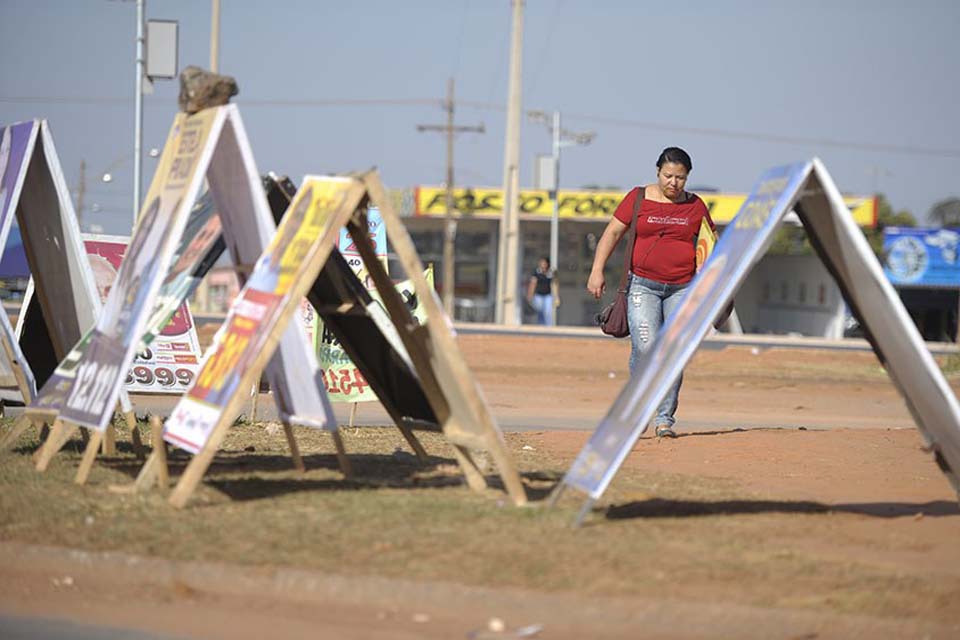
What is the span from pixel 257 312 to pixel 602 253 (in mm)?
4168

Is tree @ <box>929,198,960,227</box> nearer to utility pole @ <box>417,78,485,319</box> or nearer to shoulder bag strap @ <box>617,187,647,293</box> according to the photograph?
utility pole @ <box>417,78,485,319</box>

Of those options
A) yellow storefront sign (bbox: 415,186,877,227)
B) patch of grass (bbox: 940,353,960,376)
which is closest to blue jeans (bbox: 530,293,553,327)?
patch of grass (bbox: 940,353,960,376)

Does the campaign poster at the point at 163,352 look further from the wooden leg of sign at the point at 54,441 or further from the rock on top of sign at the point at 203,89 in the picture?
the rock on top of sign at the point at 203,89

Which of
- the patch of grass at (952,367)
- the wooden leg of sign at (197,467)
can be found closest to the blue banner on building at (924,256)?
the patch of grass at (952,367)

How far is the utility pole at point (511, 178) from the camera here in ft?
136

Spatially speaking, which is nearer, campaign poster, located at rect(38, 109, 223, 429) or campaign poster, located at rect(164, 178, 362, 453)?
campaign poster, located at rect(164, 178, 362, 453)

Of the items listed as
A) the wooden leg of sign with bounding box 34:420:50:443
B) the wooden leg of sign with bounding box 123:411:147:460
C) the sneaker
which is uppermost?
the wooden leg of sign with bounding box 123:411:147:460

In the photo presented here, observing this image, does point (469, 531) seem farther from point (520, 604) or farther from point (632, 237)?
point (632, 237)

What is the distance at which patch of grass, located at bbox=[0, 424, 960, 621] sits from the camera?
223 inches

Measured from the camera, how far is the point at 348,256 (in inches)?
445

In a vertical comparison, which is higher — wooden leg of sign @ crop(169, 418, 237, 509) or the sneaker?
wooden leg of sign @ crop(169, 418, 237, 509)

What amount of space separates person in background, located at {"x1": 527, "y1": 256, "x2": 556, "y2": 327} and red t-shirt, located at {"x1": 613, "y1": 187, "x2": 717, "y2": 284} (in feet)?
78.5

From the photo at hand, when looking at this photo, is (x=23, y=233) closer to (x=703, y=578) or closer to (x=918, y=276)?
(x=703, y=578)

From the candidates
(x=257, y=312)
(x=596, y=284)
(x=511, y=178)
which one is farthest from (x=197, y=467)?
(x=511, y=178)
